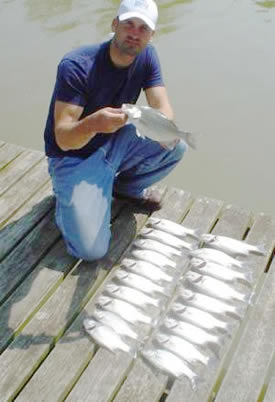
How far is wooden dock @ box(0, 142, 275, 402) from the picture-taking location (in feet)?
8.42

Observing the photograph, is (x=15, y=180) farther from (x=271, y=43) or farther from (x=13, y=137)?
(x=271, y=43)

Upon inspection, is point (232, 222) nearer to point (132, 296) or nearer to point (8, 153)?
point (132, 296)

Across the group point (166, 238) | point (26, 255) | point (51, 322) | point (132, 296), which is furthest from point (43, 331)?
point (166, 238)

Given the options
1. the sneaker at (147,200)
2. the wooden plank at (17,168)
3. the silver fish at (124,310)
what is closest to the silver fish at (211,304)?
the silver fish at (124,310)

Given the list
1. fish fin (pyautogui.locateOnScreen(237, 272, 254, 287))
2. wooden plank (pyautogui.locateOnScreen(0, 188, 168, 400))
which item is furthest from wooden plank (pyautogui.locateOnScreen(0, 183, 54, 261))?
fish fin (pyautogui.locateOnScreen(237, 272, 254, 287))

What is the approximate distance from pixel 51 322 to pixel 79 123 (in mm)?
1058

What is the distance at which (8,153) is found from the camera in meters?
4.45

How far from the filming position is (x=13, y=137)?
5.59 meters

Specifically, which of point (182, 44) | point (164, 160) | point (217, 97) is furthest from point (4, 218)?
point (182, 44)

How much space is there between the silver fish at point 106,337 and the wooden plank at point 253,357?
19.4 inches

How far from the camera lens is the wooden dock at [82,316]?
2.57 m

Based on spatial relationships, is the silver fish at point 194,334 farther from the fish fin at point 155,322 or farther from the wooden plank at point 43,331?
the wooden plank at point 43,331

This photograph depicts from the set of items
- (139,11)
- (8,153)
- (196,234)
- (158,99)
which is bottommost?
(8,153)

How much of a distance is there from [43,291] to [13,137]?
2.84 metres
